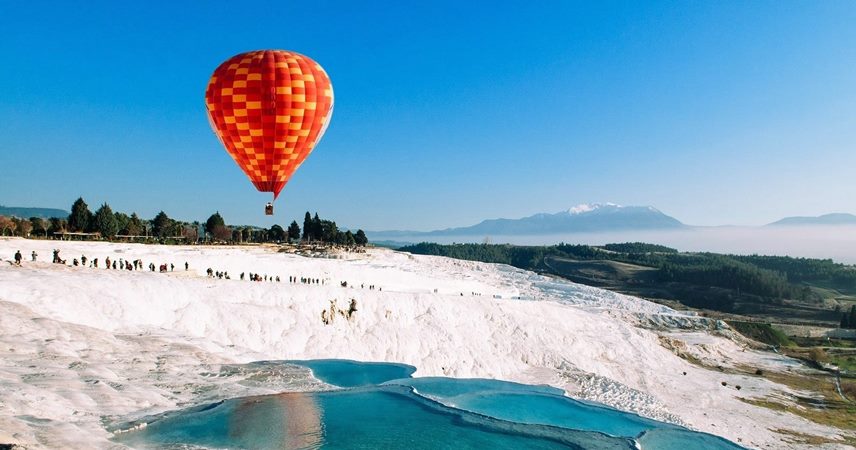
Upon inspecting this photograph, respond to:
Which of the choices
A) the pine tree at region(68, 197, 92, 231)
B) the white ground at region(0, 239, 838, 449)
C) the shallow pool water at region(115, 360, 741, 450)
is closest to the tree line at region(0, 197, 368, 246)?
the pine tree at region(68, 197, 92, 231)

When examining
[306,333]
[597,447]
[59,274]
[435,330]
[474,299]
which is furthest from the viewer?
[474,299]

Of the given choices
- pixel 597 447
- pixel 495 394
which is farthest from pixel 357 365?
pixel 597 447

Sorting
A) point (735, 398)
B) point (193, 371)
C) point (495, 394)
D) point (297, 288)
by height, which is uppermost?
point (297, 288)

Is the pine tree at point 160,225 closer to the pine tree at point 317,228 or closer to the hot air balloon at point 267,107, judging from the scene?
the pine tree at point 317,228

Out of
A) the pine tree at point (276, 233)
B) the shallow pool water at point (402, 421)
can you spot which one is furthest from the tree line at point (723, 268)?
the shallow pool water at point (402, 421)

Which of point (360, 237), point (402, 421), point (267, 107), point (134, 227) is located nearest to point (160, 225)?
point (134, 227)

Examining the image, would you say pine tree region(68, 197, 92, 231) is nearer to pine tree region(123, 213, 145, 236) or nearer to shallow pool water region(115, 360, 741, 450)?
pine tree region(123, 213, 145, 236)

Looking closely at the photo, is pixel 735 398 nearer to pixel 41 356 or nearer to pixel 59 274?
pixel 41 356

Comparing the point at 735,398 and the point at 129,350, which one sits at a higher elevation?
Answer: the point at 129,350
